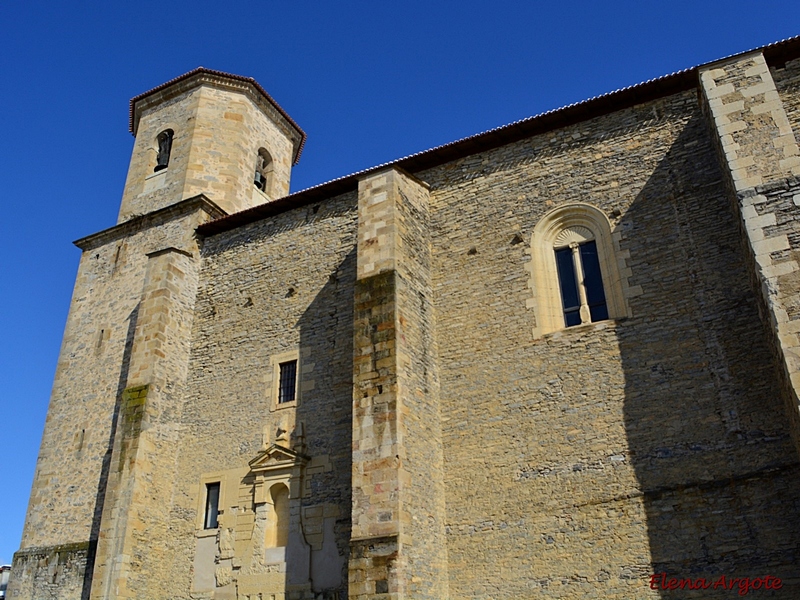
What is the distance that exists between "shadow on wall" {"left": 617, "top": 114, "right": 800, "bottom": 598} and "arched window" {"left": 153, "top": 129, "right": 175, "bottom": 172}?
465 inches

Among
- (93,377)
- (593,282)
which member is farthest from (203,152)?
(593,282)

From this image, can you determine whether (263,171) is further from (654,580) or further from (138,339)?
(654,580)

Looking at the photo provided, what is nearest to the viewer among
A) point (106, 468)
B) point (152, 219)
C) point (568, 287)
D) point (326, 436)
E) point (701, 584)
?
point (701, 584)

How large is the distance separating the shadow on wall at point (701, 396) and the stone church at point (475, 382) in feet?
0.10

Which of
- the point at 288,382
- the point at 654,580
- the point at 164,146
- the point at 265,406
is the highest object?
the point at 164,146

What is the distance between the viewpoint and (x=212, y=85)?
17766 mm

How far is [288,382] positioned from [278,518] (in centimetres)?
228

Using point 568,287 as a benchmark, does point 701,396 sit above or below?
below

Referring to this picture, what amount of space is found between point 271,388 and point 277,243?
309 centimetres

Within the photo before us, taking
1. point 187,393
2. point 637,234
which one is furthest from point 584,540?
point 187,393

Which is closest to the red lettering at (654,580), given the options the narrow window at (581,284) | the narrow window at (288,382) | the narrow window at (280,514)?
the narrow window at (581,284)

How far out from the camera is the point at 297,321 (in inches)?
496

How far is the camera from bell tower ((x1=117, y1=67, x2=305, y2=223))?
16.5 metres

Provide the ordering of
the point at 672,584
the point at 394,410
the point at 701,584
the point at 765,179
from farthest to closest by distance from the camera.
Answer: the point at 394,410
the point at 765,179
the point at 672,584
the point at 701,584
